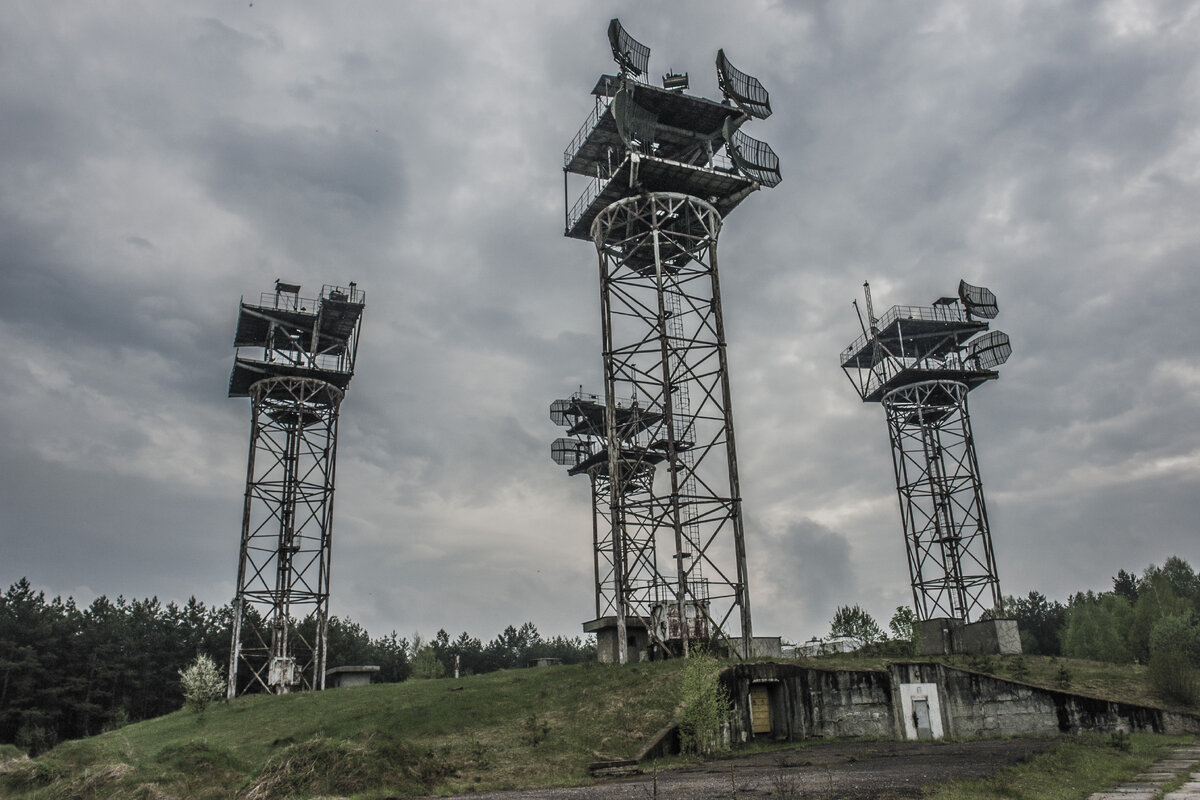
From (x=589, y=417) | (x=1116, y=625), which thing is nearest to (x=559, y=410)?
(x=589, y=417)

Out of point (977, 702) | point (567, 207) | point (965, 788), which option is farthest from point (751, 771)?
point (567, 207)

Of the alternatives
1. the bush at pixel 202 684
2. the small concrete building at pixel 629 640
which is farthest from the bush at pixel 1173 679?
the bush at pixel 202 684

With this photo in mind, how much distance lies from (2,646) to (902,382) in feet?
212

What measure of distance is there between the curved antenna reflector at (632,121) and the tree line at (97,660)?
115 feet

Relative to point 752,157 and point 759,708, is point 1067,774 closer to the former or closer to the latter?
point 759,708

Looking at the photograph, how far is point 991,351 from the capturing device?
51000 millimetres

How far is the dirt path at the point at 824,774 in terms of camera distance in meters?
15.8

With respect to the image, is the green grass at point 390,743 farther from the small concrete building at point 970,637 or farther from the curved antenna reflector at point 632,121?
the curved antenna reflector at point 632,121

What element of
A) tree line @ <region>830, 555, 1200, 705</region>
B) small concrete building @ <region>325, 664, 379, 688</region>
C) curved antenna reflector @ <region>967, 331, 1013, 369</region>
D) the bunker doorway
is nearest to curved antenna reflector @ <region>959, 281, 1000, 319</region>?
curved antenna reflector @ <region>967, 331, 1013, 369</region>

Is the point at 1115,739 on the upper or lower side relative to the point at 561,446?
lower

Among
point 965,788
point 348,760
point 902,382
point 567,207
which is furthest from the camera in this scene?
point 902,382

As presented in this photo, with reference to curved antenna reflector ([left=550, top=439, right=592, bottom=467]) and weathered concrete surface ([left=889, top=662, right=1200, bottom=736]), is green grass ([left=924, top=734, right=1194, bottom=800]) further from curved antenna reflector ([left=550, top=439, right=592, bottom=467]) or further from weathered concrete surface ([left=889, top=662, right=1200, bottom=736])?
curved antenna reflector ([left=550, top=439, right=592, bottom=467])

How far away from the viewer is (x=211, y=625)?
78.4m

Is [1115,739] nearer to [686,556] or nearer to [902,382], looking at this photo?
[686,556]
